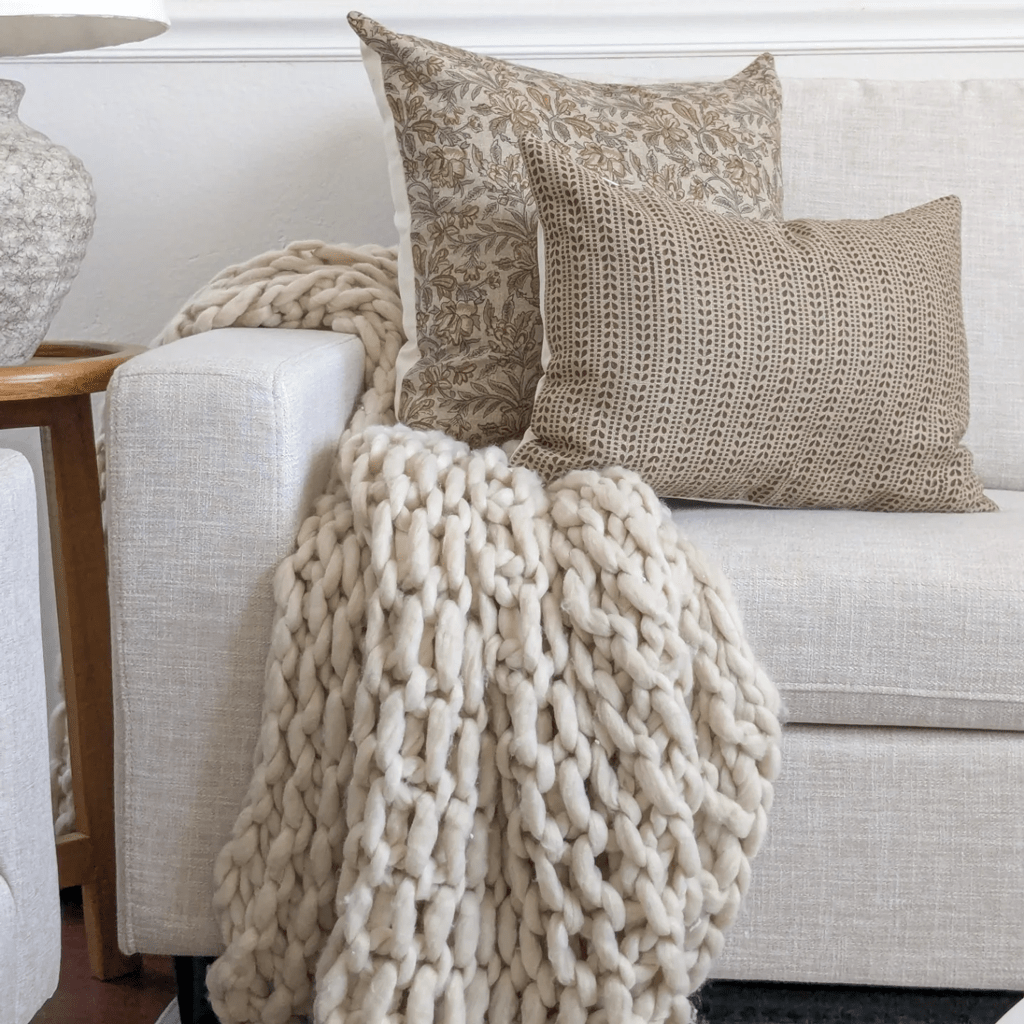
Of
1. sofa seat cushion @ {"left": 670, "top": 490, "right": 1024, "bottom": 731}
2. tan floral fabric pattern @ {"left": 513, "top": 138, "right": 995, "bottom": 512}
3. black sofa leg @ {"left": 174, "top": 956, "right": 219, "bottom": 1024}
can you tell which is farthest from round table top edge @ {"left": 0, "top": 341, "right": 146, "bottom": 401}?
sofa seat cushion @ {"left": 670, "top": 490, "right": 1024, "bottom": 731}

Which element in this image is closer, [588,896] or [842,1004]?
[588,896]

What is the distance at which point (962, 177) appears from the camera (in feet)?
4.68

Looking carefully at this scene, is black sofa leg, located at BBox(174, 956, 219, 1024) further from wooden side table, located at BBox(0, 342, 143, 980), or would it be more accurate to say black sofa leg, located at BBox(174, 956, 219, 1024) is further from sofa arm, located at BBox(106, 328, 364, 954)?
wooden side table, located at BBox(0, 342, 143, 980)

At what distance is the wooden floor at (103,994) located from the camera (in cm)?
111

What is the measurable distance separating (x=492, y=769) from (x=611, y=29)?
4.05 feet

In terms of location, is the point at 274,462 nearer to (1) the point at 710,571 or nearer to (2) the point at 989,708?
(1) the point at 710,571

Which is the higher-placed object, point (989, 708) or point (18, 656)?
point (18, 656)

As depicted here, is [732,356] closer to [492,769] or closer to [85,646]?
[492,769]

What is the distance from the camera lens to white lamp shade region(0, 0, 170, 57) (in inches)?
45.9

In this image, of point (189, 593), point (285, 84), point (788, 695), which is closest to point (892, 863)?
point (788, 695)

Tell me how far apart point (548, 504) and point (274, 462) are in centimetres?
24

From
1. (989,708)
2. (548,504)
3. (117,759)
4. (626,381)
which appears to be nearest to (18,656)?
(117,759)

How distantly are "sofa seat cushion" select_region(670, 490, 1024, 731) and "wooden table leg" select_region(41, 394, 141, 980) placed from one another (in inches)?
27.6

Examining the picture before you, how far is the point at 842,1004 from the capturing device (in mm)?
1085
